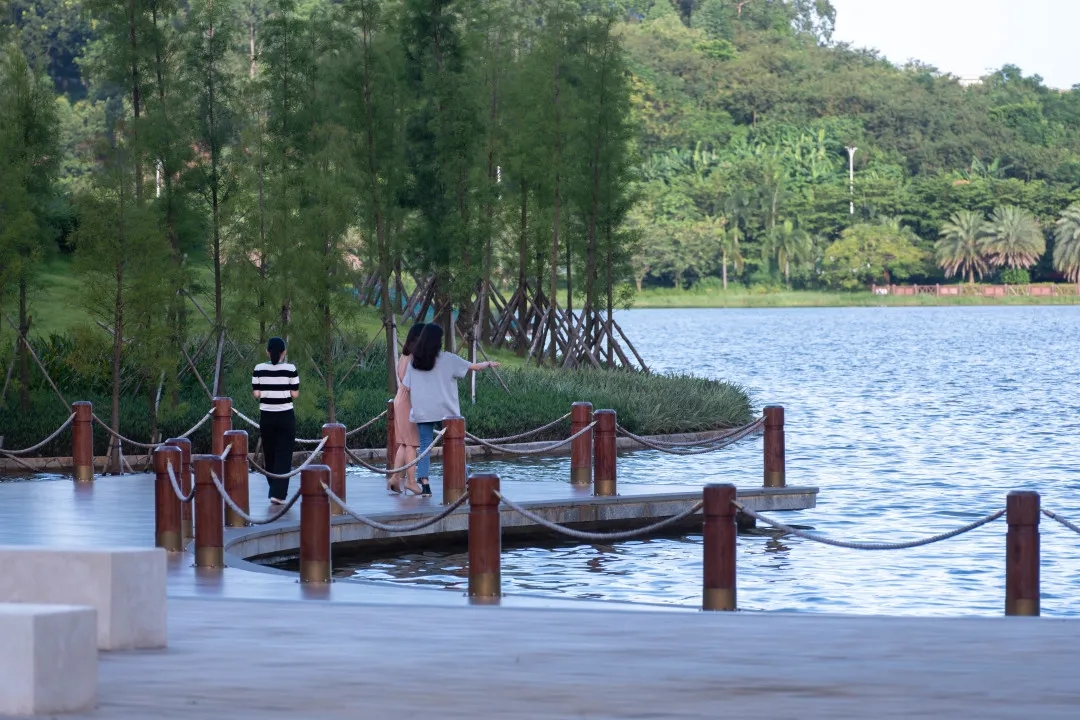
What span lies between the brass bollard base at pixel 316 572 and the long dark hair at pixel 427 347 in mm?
4004

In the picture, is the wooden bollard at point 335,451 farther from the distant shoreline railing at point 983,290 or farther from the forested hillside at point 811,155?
the distant shoreline railing at point 983,290

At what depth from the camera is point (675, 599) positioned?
47.3 feet

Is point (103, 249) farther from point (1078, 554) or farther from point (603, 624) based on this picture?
point (603, 624)

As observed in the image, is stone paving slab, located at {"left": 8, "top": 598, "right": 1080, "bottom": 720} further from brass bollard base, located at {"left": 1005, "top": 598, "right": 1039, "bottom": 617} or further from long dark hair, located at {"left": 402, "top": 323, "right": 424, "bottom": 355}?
long dark hair, located at {"left": 402, "top": 323, "right": 424, "bottom": 355}

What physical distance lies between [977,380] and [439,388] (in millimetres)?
40648

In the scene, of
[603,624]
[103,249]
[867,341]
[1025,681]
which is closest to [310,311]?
[103,249]

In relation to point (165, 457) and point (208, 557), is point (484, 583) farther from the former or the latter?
point (165, 457)

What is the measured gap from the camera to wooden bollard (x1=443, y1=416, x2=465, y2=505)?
16.3 meters

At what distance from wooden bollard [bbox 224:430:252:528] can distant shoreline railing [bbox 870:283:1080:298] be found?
122705 mm

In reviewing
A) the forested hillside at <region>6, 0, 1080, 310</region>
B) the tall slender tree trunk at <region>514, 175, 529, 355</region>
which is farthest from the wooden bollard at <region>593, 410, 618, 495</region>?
the forested hillside at <region>6, 0, 1080, 310</region>

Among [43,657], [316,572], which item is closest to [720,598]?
[316,572]

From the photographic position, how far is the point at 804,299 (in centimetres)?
13388

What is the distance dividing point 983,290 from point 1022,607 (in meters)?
127

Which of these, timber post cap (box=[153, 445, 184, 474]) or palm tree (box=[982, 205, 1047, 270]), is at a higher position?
palm tree (box=[982, 205, 1047, 270])
